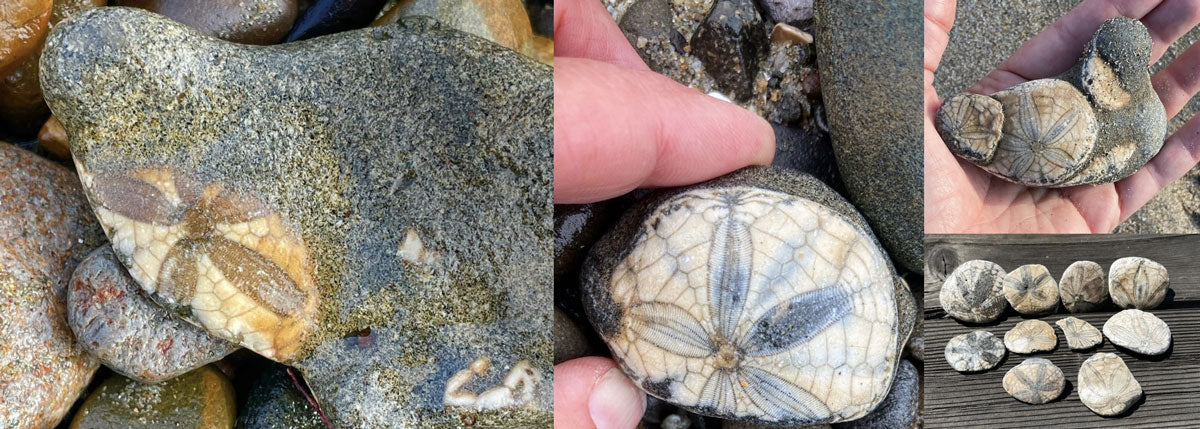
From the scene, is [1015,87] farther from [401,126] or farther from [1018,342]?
[401,126]

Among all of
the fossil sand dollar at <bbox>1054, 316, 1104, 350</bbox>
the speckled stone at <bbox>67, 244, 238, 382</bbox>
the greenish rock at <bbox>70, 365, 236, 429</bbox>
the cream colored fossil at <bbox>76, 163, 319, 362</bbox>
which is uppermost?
the fossil sand dollar at <bbox>1054, 316, 1104, 350</bbox>

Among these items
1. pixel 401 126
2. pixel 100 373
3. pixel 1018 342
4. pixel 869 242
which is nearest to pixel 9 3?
pixel 100 373

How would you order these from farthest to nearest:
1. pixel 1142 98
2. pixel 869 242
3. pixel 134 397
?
pixel 134 397 → pixel 869 242 → pixel 1142 98

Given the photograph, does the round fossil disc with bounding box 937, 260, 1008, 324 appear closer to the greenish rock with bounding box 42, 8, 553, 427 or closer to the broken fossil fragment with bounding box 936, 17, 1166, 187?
the broken fossil fragment with bounding box 936, 17, 1166, 187

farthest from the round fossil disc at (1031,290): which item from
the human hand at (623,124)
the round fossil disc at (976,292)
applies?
the human hand at (623,124)

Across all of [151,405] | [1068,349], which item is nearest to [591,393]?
[1068,349]

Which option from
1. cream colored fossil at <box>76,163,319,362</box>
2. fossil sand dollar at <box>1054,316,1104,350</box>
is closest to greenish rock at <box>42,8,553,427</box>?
cream colored fossil at <box>76,163,319,362</box>
